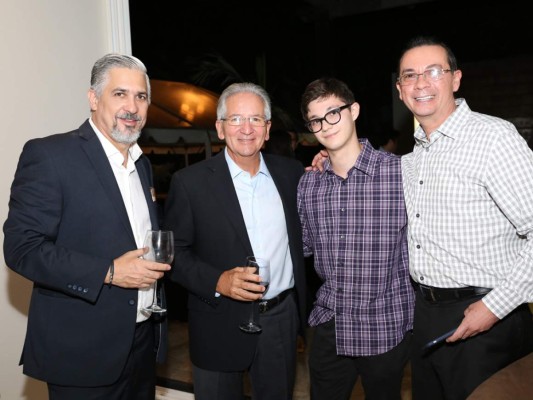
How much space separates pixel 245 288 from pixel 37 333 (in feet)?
2.74

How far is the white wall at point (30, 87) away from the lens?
2.77 m

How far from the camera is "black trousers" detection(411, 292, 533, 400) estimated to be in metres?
1.88

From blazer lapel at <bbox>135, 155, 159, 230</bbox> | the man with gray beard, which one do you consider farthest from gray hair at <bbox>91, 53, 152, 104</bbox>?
blazer lapel at <bbox>135, 155, 159, 230</bbox>

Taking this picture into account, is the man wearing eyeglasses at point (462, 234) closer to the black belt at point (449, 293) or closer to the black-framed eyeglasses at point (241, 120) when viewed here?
the black belt at point (449, 293)

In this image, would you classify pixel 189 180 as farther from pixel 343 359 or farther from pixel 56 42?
pixel 56 42

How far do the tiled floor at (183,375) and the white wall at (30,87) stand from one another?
114 centimetres

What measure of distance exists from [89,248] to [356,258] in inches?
44.3

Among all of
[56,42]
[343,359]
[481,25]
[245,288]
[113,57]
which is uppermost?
[481,25]

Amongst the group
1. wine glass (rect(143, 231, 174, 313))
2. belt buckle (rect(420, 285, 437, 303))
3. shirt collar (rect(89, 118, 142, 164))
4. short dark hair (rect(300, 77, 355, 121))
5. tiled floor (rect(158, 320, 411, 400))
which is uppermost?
short dark hair (rect(300, 77, 355, 121))

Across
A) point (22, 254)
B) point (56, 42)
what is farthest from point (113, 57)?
point (56, 42)

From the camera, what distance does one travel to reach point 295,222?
2459 mm

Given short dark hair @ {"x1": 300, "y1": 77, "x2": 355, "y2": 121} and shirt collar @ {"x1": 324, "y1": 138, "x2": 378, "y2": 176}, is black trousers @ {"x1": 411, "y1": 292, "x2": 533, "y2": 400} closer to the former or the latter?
shirt collar @ {"x1": 324, "y1": 138, "x2": 378, "y2": 176}

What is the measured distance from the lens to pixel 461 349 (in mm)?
1929

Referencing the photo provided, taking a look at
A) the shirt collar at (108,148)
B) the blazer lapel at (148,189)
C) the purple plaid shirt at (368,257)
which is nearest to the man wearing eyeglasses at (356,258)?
the purple plaid shirt at (368,257)
